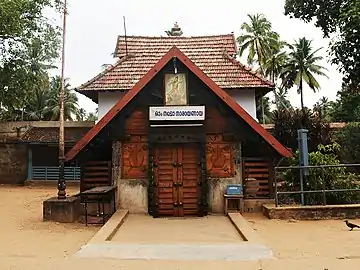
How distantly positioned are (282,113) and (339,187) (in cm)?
1161

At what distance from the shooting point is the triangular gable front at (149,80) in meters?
11.6

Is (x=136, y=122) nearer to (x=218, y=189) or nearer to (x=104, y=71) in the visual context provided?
(x=218, y=189)

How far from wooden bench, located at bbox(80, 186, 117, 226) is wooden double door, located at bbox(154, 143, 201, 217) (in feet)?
3.96

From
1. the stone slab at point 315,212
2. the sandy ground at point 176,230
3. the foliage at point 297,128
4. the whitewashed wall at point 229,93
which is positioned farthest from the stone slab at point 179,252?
the foliage at point 297,128

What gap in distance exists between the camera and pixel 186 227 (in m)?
9.98

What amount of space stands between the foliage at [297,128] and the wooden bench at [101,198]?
13554 mm

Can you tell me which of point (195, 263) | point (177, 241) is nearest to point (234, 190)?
point (177, 241)

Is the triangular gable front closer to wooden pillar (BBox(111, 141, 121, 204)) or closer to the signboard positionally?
the signboard

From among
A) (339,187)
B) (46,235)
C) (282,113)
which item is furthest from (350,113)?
(46,235)

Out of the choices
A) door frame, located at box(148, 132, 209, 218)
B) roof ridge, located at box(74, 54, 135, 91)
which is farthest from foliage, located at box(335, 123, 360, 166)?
→ door frame, located at box(148, 132, 209, 218)

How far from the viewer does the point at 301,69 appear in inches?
1655

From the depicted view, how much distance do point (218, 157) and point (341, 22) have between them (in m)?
10.4

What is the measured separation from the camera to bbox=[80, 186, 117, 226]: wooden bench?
10.6 m

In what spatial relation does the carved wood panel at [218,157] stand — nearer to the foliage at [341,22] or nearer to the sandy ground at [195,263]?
the sandy ground at [195,263]
